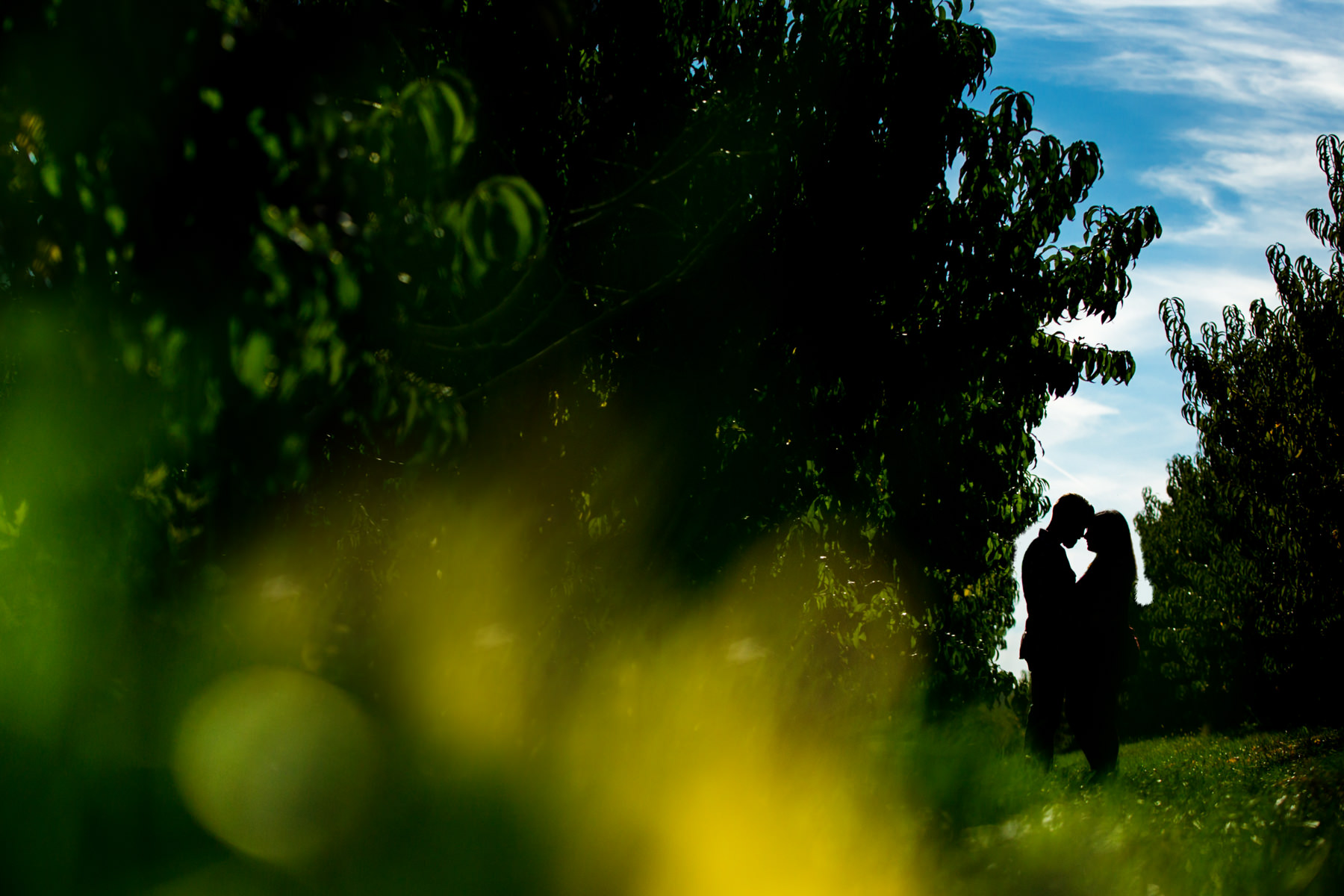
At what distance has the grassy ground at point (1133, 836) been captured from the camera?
350 cm

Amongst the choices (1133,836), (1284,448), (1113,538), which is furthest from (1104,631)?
(1284,448)

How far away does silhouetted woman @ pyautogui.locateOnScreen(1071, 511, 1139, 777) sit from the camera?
5953 millimetres

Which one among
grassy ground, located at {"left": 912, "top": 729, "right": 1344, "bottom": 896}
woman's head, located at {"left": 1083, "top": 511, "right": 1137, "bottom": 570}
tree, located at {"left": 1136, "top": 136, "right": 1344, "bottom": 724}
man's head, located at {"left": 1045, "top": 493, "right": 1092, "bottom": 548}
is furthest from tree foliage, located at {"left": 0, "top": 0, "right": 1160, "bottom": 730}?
tree, located at {"left": 1136, "top": 136, "right": 1344, "bottom": 724}

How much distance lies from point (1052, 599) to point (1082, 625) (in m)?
0.24

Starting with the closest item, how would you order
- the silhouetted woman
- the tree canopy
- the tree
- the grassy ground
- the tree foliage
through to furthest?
the tree canopy, the grassy ground, the tree foliage, the silhouetted woman, the tree

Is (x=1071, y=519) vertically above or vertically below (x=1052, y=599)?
above

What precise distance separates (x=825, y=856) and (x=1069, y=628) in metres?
2.95

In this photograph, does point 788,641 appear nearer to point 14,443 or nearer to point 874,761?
point 874,761

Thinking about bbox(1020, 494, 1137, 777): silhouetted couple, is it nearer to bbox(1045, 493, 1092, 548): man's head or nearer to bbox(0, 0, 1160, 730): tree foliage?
bbox(1045, 493, 1092, 548): man's head

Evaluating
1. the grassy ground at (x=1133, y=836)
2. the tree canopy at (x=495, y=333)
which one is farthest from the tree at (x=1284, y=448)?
the grassy ground at (x=1133, y=836)

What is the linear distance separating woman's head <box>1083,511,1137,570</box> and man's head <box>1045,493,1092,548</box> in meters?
0.14

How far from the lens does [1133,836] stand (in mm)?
3900

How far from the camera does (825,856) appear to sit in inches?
159

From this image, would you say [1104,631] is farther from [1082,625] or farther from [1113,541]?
[1113,541]
